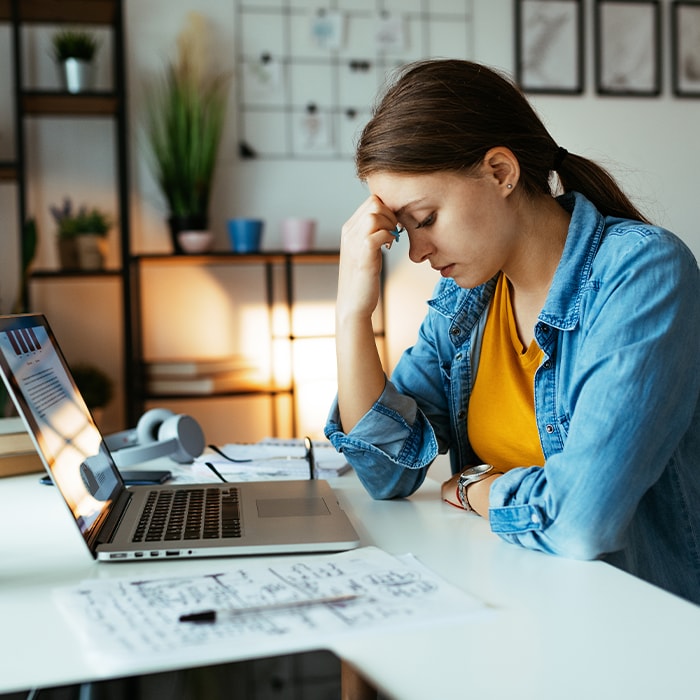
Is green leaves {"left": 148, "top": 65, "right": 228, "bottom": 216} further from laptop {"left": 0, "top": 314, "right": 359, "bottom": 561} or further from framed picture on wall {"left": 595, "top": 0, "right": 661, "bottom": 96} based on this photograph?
laptop {"left": 0, "top": 314, "right": 359, "bottom": 561}

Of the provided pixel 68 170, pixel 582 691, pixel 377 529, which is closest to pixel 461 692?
pixel 582 691

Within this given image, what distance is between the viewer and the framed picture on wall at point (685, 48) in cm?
365

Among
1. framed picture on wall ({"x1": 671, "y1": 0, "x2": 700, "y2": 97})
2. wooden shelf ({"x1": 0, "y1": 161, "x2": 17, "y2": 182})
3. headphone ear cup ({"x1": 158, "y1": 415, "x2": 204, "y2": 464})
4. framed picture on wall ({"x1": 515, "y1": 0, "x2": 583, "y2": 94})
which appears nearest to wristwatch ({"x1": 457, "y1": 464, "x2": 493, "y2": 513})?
headphone ear cup ({"x1": 158, "y1": 415, "x2": 204, "y2": 464})

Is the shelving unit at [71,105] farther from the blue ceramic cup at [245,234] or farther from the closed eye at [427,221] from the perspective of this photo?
the closed eye at [427,221]

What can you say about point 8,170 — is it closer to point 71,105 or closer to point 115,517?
point 71,105

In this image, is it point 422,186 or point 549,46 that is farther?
point 549,46

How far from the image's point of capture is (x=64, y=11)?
2977 millimetres

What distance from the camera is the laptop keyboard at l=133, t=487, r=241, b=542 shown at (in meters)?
1.02

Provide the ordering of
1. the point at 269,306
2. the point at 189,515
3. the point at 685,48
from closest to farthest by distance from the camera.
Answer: the point at 189,515, the point at 269,306, the point at 685,48

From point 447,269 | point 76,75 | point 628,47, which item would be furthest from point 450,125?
point 628,47

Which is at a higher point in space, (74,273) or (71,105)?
(71,105)

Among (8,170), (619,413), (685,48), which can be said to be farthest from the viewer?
(685,48)

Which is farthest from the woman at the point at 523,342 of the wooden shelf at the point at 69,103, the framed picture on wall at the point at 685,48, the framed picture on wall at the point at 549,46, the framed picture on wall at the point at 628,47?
the framed picture on wall at the point at 685,48

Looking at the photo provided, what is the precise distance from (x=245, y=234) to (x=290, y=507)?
2036 mm
